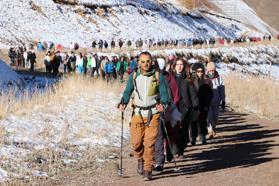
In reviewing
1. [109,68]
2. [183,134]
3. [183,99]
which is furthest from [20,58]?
[183,134]

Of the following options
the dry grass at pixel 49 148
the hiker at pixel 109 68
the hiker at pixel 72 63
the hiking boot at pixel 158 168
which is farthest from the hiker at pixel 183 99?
the hiker at pixel 72 63

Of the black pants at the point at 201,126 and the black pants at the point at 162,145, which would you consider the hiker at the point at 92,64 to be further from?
the black pants at the point at 162,145

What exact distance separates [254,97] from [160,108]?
615 inches

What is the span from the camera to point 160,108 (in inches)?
350

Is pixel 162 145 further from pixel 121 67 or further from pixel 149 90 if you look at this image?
pixel 121 67

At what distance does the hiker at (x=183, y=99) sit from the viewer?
1113 centimetres

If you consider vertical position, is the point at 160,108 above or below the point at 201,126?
above

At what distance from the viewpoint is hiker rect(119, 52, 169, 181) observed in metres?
8.93

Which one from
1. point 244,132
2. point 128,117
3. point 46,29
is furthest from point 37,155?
point 46,29

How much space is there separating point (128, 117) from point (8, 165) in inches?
270

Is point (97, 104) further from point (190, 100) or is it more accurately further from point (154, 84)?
point (154, 84)

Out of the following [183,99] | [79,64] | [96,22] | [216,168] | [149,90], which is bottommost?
[216,168]

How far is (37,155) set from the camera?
10.3 metres

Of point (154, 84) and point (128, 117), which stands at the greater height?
point (154, 84)
